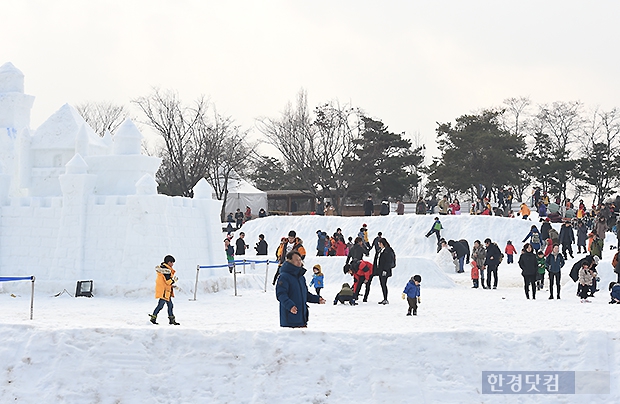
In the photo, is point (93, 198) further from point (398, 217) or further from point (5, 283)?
point (398, 217)

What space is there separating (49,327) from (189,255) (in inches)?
426

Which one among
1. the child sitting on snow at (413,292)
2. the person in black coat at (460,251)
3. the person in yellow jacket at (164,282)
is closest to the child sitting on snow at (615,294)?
the child sitting on snow at (413,292)

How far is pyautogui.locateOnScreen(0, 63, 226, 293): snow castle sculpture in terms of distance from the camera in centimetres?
2002

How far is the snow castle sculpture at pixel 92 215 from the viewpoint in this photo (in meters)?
20.0

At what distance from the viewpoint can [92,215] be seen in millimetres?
20547

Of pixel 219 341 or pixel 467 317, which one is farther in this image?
pixel 467 317

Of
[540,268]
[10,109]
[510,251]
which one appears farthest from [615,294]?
[10,109]

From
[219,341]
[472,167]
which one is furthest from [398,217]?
[219,341]

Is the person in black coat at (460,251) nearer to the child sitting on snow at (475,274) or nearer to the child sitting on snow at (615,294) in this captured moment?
the child sitting on snow at (475,274)

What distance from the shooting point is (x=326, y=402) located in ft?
30.8

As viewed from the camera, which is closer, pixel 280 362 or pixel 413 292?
pixel 280 362

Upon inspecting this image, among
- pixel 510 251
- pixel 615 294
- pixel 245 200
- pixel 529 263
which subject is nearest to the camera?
pixel 615 294

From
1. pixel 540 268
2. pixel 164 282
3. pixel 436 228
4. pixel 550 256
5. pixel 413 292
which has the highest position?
pixel 436 228

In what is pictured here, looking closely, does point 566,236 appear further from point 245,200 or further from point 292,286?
point 245,200
